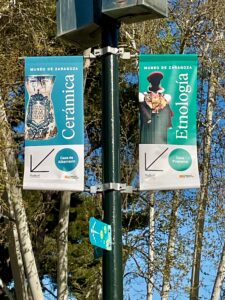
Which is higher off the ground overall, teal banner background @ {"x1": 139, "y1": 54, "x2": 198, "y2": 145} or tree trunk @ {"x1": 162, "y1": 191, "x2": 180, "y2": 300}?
teal banner background @ {"x1": 139, "y1": 54, "x2": 198, "y2": 145}

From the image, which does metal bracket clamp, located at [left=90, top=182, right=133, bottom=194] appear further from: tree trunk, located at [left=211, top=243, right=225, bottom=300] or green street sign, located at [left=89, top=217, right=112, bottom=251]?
tree trunk, located at [left=211, top=243, right=225, bottom=300]

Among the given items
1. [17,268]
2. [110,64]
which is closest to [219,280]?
[17,268]

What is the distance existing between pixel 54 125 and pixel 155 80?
116cm

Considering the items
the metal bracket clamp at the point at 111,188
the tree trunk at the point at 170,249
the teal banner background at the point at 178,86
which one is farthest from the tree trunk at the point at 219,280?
the metal bracket clamp at the point at 111,188

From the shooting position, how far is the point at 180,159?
270 inches

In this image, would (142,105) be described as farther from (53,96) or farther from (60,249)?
(60,249)

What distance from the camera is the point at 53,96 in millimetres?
6918

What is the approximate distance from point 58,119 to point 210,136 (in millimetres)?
8644

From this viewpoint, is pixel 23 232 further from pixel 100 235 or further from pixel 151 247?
pixel 100 235

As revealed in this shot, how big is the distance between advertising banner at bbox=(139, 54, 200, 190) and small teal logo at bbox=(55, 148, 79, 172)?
681 millimetres

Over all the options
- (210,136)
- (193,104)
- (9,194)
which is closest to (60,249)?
(9,194)

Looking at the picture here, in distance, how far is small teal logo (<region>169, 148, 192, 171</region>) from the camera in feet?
22.4

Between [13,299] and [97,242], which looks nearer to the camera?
[97,242]

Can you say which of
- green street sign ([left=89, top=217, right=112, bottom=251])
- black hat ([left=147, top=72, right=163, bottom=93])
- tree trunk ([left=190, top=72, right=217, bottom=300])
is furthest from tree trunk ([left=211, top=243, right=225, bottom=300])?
green street sign ([left=89, top=217, right=112, bottom=251])
